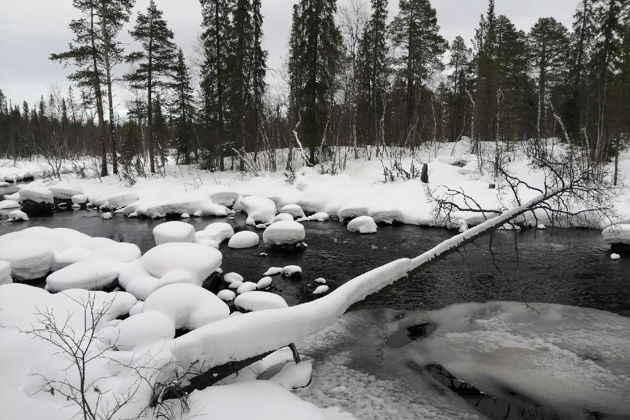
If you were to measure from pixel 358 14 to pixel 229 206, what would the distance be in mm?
15994

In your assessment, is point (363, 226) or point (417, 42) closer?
point (363, 226)

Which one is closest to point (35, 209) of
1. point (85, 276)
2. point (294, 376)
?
point (85, 276)

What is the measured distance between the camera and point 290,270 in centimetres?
984

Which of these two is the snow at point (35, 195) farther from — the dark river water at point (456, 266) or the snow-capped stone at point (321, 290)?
the snow-capped stone at point (321, 290)

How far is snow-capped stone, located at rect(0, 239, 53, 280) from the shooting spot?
9.03 metres

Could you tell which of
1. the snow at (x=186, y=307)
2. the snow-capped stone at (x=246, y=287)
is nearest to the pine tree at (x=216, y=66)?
the snow-capped stone at (x=246, y=287)

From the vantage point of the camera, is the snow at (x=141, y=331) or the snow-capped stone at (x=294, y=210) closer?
the snow at (x=141, y=331)

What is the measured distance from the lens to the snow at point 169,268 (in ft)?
26.2

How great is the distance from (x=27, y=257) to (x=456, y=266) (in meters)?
11.4

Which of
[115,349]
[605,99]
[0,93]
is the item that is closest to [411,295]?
[115,349]

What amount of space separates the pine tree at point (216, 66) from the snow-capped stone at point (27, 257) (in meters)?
17.6

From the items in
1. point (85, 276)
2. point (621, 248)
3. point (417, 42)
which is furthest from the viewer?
point (417, 42)

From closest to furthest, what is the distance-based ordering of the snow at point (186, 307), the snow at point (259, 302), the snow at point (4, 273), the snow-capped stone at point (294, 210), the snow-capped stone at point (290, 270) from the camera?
the snow at point (186, 307) < the snow at point (259, 302) < the snow at point (4, 273) < the snow-capped stone at point (290, 270) < the snow-capped stone at point (294, 210)

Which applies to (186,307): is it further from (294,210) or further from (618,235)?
(618,235)
